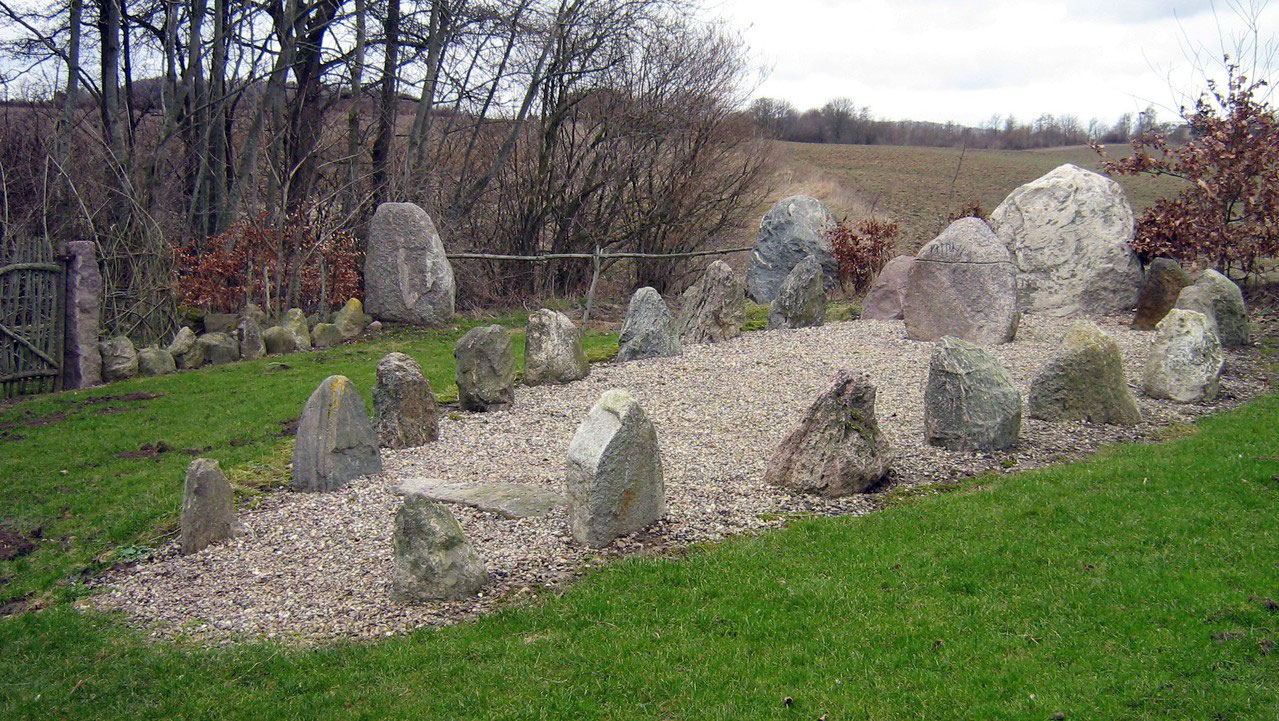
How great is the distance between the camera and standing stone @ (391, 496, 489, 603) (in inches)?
230

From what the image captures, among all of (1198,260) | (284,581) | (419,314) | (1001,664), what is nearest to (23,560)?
(284,581)

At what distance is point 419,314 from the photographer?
1697 cm

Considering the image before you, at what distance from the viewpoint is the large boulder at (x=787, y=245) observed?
19.0m

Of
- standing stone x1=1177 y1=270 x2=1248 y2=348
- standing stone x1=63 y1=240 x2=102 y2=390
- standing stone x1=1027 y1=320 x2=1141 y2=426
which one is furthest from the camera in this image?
standing stone x1=63 y1=240 x2=102 y2=390

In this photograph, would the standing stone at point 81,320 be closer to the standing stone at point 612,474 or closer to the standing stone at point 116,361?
the standing stone at point 116,361

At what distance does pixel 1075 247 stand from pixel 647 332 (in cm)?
693

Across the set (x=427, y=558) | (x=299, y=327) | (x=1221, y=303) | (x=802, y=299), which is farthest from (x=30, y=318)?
(x=1221, y=303)

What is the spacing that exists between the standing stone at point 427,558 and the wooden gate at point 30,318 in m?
9.18

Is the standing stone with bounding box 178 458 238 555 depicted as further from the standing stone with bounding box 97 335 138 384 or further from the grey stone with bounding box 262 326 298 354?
the grey stone with bounding box 262 326 298 354

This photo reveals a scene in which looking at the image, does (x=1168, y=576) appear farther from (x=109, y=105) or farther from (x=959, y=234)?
(x=109, y=105)

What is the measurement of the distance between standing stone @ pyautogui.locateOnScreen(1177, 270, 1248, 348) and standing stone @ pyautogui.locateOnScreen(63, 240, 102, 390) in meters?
14.6

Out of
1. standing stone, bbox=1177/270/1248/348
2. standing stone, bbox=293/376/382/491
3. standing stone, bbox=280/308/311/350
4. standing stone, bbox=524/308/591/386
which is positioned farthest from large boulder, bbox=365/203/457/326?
standing stone, bbox=1177/270/1248/348

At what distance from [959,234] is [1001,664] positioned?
28.9 feet

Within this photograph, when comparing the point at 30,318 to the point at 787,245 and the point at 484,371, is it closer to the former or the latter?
the point at 484,371
